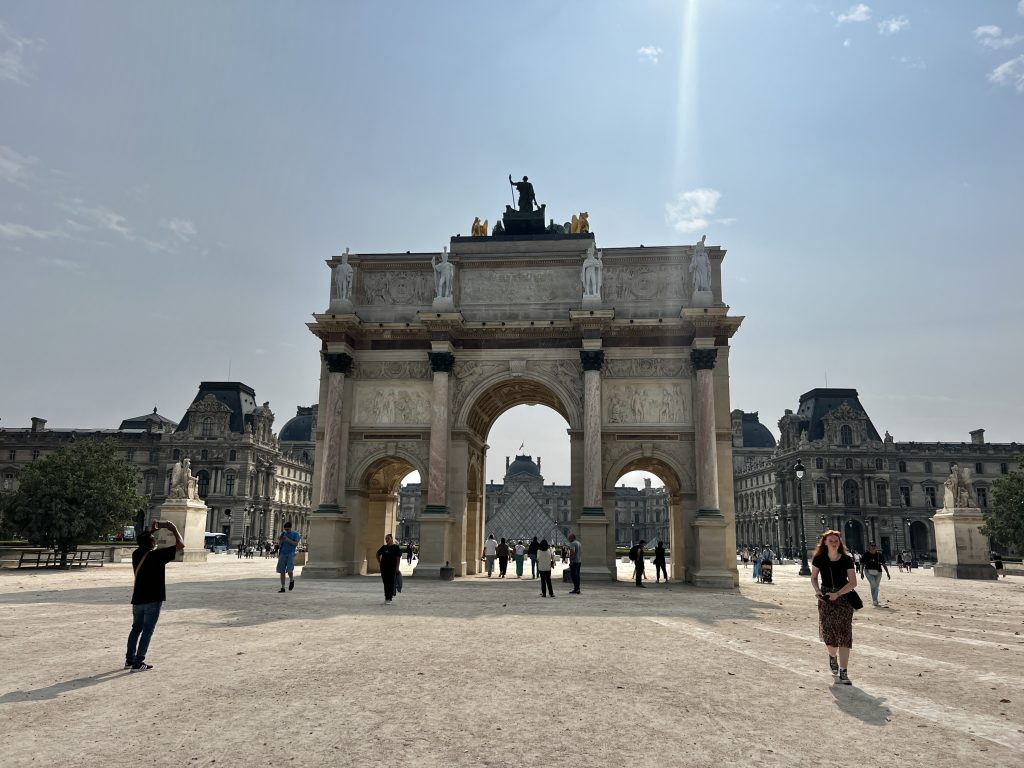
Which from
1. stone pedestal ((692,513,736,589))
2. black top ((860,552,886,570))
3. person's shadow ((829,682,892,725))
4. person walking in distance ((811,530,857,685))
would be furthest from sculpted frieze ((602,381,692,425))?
person's shadow ((829,682,892,725))

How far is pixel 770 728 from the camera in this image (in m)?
5.95

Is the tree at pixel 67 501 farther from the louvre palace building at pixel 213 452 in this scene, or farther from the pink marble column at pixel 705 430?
the louvre palace building at pixel 213 452

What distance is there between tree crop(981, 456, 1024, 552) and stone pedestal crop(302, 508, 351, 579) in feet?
103

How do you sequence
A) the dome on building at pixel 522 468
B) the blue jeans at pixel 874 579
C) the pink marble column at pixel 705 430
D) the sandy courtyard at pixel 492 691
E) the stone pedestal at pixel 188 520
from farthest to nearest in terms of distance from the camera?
the dome on building at pixel 522 468 → the stone pedestal at pixel 188 520 → the pink marble column at pixel 705 430 → the blue jeans at pixel 874 579 → the sandy courtyard at pixel 492 691

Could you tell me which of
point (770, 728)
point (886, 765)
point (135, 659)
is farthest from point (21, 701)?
point (886, 765)

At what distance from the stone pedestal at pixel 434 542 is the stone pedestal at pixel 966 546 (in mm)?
23252

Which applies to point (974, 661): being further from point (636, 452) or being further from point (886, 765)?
point (636, 452)

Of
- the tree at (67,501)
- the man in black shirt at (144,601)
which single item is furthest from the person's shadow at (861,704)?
the tree at (67,501)

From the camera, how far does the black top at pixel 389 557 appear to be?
15648 millimetres

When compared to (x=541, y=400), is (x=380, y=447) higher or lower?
lower

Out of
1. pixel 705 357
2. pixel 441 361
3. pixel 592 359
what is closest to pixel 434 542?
pixel 441 361

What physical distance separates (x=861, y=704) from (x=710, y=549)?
59.2 ft

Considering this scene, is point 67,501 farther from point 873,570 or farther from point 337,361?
point 873,570

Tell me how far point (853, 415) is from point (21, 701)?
8967cm
